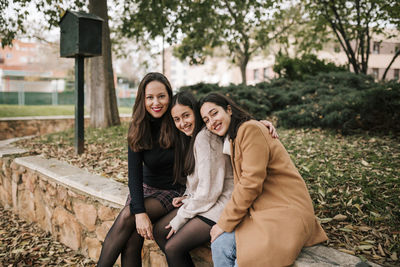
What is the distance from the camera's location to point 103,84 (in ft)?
25.5

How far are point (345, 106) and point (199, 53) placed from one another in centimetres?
521

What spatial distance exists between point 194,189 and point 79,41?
3423 millimetres

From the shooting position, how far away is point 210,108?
6.92ft

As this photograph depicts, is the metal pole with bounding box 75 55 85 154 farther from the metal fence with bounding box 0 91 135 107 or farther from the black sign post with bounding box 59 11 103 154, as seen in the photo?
the metal fence with bounding box 0 91 135 107

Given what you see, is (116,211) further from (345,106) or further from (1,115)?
(1,115)

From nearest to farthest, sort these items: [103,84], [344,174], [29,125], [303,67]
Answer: [344,174] < [103,84] < [29,125] < [303,67]

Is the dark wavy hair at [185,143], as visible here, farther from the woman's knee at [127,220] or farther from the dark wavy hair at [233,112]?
the woman's knee at [127,220]

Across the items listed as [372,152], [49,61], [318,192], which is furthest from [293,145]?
[49,61]

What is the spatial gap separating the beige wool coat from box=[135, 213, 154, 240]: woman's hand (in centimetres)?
65

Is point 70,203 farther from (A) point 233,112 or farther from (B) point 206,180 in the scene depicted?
(A) point 233,112

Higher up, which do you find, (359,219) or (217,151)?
(217,151)

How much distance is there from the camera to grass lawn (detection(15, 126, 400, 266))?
2.23m

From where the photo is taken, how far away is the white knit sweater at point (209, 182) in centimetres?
204

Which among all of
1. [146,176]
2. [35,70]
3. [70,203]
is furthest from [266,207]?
[35,70]
